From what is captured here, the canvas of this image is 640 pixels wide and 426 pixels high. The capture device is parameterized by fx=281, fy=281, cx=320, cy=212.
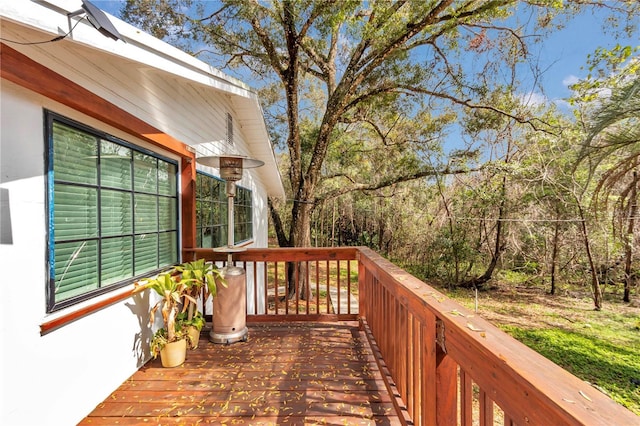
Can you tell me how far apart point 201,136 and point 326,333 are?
3.04 metres

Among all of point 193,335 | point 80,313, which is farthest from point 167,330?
point 80,313

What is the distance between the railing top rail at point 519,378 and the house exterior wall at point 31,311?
212cm

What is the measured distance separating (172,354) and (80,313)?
2.92ft

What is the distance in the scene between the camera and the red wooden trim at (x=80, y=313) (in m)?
1.63

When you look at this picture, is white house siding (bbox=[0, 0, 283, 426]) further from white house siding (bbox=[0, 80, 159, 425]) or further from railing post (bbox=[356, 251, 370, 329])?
railing post (bbox=[356, 251, 370, 329])

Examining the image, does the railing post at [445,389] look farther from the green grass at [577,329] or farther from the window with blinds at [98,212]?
the green grass at [577,329]

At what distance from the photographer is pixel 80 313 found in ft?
6.07

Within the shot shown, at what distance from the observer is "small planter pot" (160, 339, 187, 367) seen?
96.3 inches

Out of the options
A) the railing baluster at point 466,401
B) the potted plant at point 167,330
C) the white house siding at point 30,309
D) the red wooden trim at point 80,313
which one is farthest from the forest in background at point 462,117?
the red wooden trim at point 80,313

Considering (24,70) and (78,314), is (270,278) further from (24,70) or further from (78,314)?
(24,70)

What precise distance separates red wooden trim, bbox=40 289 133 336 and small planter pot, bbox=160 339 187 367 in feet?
1.87

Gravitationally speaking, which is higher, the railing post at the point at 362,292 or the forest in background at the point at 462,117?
the forest in background at the point at 462,117

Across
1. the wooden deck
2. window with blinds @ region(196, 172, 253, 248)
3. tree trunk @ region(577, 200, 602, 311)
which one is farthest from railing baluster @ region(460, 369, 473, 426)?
tree trunk @ region(577, 200, 602, 311)

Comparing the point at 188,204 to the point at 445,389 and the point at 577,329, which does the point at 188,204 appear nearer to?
the point at 445,389
